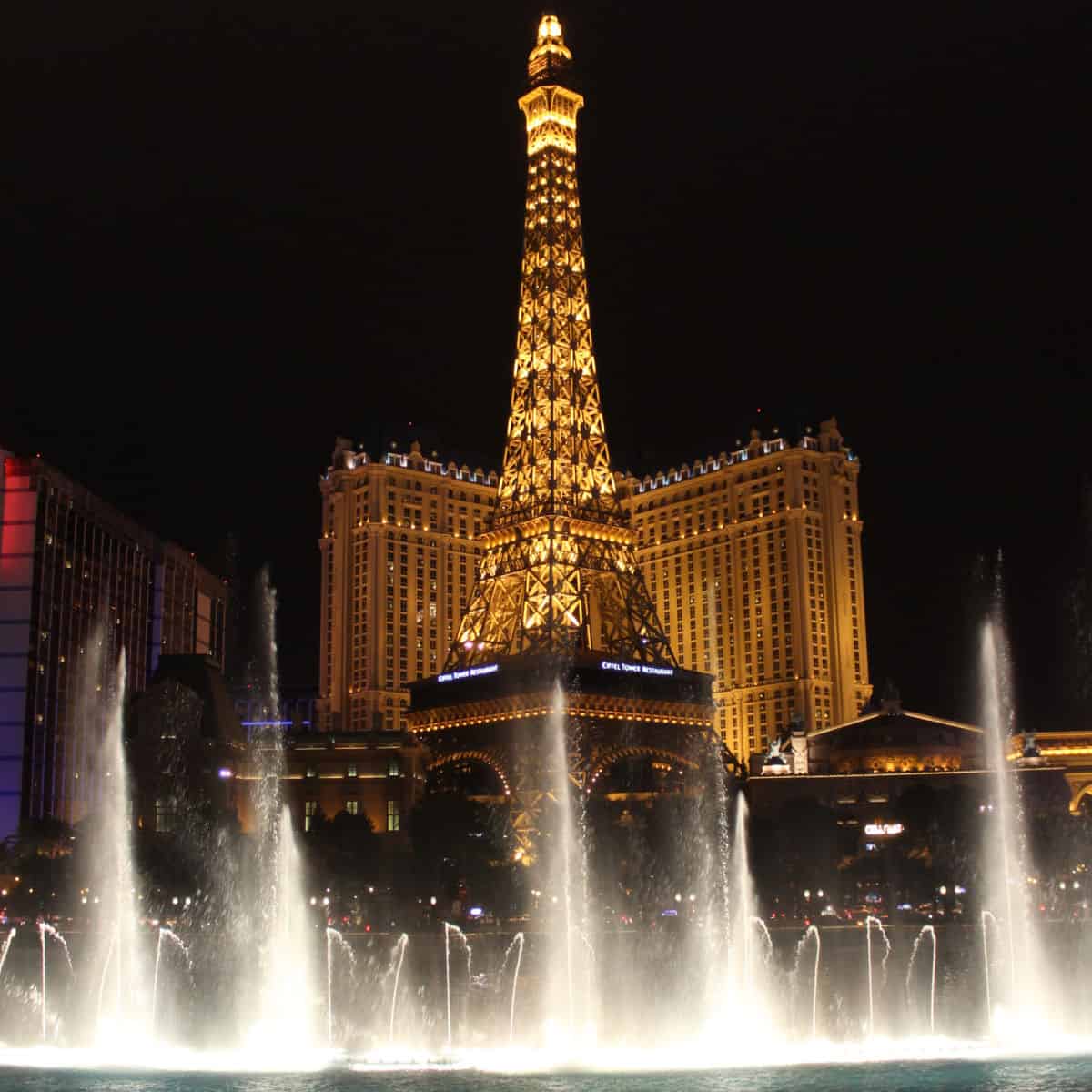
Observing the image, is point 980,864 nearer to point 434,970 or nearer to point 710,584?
point 434,970

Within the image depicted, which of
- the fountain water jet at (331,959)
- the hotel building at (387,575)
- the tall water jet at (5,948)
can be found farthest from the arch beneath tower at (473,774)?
the hotel building at (387,575)

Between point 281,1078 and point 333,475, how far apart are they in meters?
111

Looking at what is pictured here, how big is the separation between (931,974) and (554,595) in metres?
44.9

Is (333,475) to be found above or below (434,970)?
above

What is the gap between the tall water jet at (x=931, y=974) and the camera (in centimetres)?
4859

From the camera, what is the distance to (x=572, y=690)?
3551 inches

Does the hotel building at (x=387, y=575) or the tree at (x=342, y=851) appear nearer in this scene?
the tree at (x=342, y=851)

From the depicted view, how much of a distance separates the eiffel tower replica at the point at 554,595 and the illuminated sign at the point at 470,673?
129 mm

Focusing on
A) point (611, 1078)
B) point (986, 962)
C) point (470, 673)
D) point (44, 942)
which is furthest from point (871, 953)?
point (470, 673)

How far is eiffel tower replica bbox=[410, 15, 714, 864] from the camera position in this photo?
299 feet

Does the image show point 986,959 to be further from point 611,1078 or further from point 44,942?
point 44,942

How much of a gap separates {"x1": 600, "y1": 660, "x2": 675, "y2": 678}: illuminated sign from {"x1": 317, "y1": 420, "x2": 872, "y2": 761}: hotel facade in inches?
1656

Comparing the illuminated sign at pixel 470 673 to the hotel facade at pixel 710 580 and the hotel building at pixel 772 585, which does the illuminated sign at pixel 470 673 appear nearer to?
the hotel facade at pixel 710 580

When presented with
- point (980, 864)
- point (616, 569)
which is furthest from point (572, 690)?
point (980, 864)
